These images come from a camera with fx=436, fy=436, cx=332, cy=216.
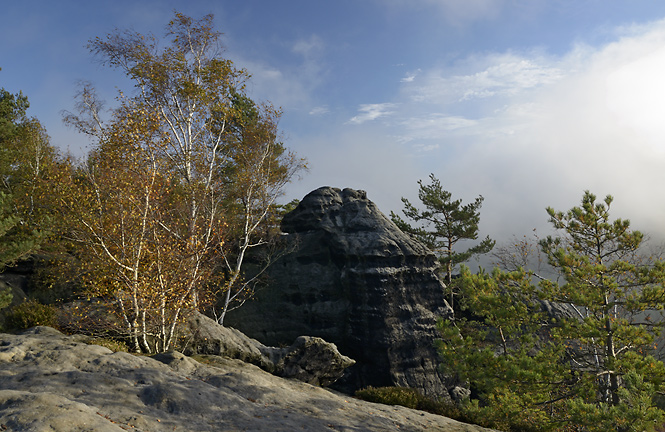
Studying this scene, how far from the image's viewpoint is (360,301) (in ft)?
82.3

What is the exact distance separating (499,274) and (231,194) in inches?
855

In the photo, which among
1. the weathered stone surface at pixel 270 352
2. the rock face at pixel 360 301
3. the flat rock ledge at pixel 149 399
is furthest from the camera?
the rock face at pixel 360 301

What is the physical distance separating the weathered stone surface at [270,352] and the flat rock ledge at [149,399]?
316 cm

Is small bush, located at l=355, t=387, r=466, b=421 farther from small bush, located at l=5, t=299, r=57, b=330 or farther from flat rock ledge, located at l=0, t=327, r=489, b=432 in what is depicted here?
small bush, located at l=5, t=299, r=57, b=330

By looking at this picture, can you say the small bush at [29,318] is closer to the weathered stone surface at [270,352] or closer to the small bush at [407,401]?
the weathered stone surface at [270,352]

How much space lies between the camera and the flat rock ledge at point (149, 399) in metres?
6.84

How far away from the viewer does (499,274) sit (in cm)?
1069

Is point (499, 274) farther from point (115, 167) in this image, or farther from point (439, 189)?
point (439, 189)

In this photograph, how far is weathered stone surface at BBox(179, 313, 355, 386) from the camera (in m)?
15.5

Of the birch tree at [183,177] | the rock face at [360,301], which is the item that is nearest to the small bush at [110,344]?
the birch tree at [183,177]

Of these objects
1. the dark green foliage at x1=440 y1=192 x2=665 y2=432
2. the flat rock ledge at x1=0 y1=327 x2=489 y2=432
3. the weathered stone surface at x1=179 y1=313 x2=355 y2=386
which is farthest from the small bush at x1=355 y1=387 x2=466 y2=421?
the dark green foliage at x1=440 y1=192 x2=665 y2=432

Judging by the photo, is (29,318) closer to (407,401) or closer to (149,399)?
(149,399)

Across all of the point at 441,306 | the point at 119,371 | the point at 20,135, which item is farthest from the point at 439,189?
the point at 20,135

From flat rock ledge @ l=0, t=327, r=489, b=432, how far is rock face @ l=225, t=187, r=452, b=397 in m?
11.5
